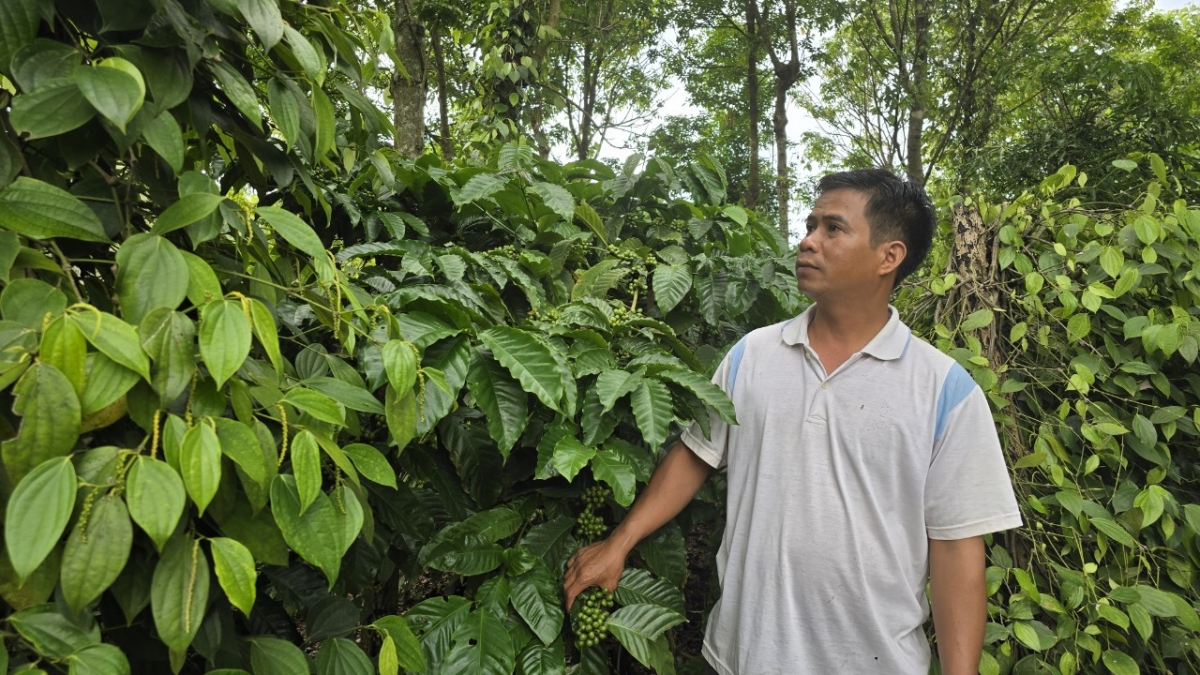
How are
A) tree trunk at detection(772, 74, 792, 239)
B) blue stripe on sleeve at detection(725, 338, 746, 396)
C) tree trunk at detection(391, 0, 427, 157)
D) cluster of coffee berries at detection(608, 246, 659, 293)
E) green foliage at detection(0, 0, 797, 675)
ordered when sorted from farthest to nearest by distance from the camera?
tree trunk at detection(772, 74, 792, 239) < tree trunk at detection(391, 0, 427, 157) < cluster of coffee berries at detection(608, 246, 659, 293) < blue stripe on sleeve at detection(725, 338, 746, 396) < green foliage at detection(0, 0, 797, 675)

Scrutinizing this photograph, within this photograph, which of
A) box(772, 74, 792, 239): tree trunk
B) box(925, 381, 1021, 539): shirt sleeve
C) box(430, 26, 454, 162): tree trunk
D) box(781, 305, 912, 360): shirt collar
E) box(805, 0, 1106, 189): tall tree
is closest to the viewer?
box(925, 381, 1021, 539): shirt sleeve

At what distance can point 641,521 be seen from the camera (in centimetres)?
143

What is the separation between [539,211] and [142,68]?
1090 mm

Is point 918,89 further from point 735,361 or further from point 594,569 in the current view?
point 594,569

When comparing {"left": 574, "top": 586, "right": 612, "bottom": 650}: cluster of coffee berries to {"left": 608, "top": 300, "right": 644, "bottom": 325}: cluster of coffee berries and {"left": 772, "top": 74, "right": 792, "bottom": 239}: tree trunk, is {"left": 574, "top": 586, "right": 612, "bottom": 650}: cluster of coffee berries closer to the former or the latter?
{"left": 608, "top": 300, "right": 644, "bottom": 325}: cluster of coffee berries

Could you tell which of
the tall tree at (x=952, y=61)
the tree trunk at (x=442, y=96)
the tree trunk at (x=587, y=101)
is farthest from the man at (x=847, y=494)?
the tree trunk at (x=587, y=101)

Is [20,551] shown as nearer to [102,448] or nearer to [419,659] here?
[102,448]

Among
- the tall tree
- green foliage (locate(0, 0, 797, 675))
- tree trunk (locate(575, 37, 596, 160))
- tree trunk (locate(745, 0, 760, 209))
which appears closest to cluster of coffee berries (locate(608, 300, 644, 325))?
green foliage (locate(0, 0, 797, 675))

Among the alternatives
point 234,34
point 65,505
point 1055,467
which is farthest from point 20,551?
point 1055,467

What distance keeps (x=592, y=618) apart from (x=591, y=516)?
189 mm

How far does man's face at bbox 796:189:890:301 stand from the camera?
1.47 meters

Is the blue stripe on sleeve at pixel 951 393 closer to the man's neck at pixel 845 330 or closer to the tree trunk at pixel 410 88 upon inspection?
the man's neck at pixel 845 330

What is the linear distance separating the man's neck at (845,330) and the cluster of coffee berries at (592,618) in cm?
61

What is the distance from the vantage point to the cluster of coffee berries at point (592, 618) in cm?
134
